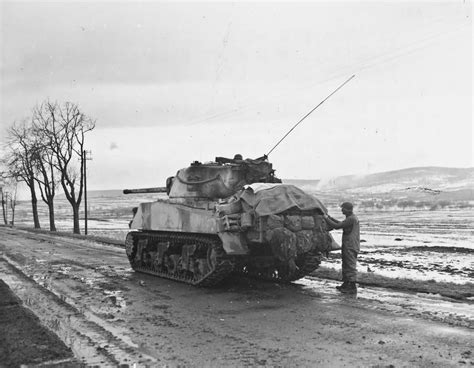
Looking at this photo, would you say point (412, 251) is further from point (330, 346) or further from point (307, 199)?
point (330, 346)

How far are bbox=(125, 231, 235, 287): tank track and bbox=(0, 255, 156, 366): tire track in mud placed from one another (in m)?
2.77

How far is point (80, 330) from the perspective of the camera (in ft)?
25.3

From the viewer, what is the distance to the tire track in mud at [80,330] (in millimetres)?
6367

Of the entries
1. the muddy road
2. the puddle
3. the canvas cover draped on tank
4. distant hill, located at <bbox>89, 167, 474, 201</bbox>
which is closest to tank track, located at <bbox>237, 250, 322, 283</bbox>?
the muddy road

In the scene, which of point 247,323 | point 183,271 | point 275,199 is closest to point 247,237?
point 275,199

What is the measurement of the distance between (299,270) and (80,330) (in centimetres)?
578

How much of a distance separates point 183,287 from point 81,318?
362cm

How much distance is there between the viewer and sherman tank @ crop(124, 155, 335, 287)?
36.2 feet

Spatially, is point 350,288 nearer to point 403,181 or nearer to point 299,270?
point 299,270

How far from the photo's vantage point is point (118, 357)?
637 cm

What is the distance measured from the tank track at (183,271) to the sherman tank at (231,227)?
0.8 inches

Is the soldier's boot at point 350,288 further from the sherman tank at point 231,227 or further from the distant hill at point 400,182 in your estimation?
the distant hill at point 400,182

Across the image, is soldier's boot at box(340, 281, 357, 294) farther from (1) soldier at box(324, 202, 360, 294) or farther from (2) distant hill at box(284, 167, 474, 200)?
(2) distant hill at box(284, 167, 474, 200)

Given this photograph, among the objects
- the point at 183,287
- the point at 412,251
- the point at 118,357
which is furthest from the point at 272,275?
the point at 412,251
